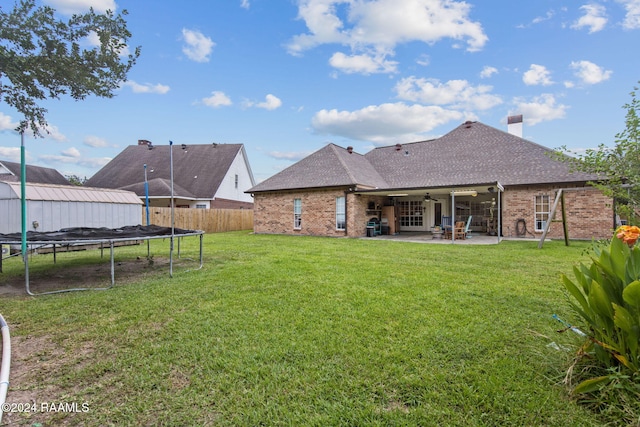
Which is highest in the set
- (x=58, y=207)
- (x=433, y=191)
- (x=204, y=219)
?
(x=433, y=191)

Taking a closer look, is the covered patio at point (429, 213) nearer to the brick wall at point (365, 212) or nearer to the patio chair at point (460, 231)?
the brick wall at point (365, 212)

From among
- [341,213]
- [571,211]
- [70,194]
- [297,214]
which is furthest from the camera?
[297,214]

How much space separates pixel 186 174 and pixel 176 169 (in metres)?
1.10

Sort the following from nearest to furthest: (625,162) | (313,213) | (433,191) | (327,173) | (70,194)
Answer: (625,162)
(70,194)
(433,191)
(313,213)
(327,173)

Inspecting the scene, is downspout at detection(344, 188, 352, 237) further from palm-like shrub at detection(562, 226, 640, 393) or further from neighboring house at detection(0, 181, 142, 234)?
palm-like shrub at detection(562, 226, 640, 393)

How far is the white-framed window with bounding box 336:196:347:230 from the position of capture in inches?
645

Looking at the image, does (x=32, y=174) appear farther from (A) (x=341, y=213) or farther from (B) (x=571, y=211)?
(B) (x=571, y=211)

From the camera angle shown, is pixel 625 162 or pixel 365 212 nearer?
pixel 625 162

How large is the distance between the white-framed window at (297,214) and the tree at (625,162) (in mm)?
14046

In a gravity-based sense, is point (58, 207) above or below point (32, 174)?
below

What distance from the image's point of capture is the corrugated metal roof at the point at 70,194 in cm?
1029

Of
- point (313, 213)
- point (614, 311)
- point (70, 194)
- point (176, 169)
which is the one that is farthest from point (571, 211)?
point (176, 169)

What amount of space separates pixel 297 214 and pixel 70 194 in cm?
1037

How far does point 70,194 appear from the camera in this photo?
11.3m
